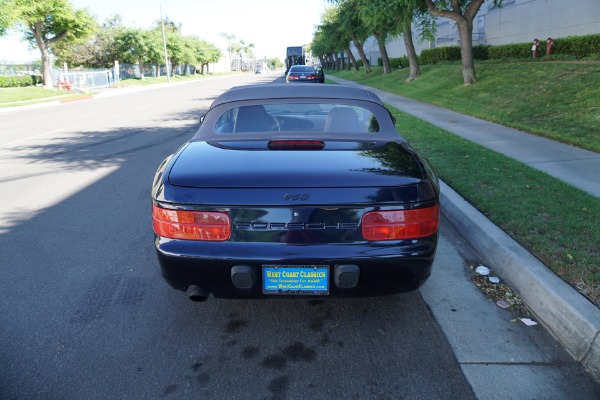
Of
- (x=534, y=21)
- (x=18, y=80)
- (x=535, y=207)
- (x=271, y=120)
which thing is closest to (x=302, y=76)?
(x=534, y=21)

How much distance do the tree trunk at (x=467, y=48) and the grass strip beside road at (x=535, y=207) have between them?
10745mm

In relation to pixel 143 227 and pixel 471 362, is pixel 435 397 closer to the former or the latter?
pixel 471 362

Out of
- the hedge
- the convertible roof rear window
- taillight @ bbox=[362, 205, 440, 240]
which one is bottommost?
taillight @ bbox=[362, 205, 440, 240]

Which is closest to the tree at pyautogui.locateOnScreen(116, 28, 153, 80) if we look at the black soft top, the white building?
the white building

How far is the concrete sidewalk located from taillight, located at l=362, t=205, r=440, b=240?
42.6 inches

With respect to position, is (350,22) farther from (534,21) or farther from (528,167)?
(528,167)

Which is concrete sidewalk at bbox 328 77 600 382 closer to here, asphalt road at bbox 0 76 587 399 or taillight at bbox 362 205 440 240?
asphalt road at bbox 0 76 587 399

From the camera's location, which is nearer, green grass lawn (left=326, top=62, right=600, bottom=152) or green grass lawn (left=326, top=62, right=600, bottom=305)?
green grass lawn (left=326, top=62, right=600, bottom=305)

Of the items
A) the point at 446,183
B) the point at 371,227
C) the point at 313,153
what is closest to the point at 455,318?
→ the point at 371,227

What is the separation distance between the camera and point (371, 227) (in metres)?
2.44

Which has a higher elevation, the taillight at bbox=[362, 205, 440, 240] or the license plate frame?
the taillight at bbox=[362, 205, 440, 240]

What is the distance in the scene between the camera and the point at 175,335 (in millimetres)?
2867

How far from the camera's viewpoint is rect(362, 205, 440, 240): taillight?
2.43m

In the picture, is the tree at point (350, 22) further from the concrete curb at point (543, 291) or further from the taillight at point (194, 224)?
the taillight at point (194, 224)
